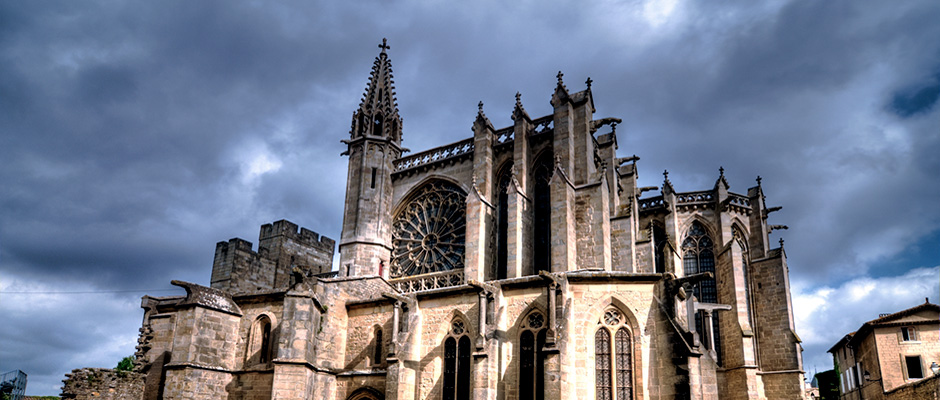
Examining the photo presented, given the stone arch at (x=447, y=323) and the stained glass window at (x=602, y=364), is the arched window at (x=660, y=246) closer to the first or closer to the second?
the stained glass window at (x=602, y=364)

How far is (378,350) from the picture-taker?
2120 cm

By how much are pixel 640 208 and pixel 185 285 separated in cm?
2047

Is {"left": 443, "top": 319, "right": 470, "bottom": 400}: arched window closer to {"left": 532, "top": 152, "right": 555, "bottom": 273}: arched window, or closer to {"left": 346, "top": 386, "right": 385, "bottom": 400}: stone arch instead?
{"left": 346, "top": 386, "right": 385, "bottom": 400}: stone arch

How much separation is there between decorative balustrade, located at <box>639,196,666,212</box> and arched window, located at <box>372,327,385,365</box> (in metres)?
15.4

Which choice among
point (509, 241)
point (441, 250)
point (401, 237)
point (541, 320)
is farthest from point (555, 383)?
point (401, 237)


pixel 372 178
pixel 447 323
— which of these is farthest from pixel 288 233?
pixel 447 323

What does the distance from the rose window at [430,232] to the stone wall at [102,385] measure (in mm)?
10140

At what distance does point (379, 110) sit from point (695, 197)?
1535cm

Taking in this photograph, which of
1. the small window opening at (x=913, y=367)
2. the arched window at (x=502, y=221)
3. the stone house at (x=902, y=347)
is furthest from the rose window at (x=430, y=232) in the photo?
the small window opening at (x=913, y=367)

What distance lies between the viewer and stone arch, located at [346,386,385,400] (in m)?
20.1

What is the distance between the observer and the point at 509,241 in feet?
72.3

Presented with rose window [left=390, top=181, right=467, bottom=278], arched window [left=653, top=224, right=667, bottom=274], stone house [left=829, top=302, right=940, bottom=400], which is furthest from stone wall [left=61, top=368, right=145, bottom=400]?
stone house [left=829, top=302, right=940, bottom=400]

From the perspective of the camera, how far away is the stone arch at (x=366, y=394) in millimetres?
20134

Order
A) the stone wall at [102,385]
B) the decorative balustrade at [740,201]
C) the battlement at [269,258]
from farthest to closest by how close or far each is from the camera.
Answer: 1. the battlement at [269,258]
2. the decorative balustrade at [740,201]
3. the stone wall at [102,385]
